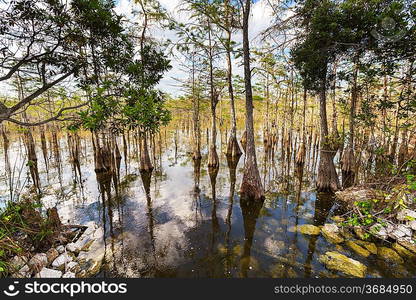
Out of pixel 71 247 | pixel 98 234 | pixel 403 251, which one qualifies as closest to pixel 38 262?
pixel 71 247

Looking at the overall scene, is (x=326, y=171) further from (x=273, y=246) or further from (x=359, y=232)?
(x=273, y=246)

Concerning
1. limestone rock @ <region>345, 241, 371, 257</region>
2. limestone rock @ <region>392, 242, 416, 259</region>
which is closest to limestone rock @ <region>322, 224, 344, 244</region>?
limestone rock @ <region>345, 241, 371, 257</region>

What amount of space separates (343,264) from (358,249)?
97 centimetres

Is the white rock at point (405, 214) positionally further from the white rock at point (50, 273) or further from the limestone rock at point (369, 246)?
the white rock at point (50, 273)

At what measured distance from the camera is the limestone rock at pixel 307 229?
19.5 ft

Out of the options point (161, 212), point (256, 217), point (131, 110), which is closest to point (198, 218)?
point (161, 212)

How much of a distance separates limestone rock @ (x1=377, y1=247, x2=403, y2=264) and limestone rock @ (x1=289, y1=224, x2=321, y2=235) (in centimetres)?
146

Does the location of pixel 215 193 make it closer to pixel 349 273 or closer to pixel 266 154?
pixel 349 273

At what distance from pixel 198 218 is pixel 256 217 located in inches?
86.2

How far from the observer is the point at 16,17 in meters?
3.47

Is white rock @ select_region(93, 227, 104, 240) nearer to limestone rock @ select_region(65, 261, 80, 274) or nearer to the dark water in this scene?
the dark water

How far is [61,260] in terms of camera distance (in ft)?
15.0

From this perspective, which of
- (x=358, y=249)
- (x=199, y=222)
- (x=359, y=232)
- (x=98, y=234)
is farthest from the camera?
(x=199, y=222)

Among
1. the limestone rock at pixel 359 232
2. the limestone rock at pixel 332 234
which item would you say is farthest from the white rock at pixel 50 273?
the limestone rock at pixel 359 232
